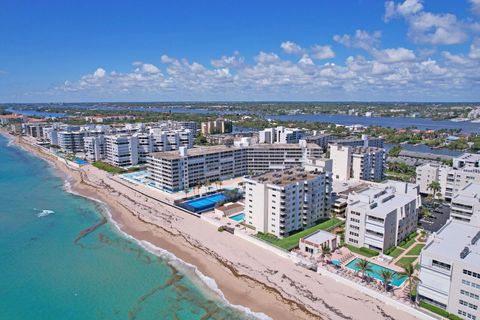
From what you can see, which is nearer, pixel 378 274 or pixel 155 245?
pixel 378 274

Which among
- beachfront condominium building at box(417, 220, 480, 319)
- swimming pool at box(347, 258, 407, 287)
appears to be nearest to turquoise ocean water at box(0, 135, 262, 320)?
swimming pool at box(347, 258, 407, 287)

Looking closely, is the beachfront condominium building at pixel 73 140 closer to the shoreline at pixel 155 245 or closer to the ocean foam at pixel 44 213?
the shoreline at pixel 155 245

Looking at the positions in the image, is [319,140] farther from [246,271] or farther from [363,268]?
[363,268]

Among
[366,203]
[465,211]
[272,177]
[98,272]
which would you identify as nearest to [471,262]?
[366,203]

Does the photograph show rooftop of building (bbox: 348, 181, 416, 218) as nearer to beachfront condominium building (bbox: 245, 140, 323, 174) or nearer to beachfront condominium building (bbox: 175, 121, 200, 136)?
beachfront condominium building (bbox: 245, 140, 323, 174)

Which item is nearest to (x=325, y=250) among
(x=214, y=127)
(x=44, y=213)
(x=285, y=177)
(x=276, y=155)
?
(x=285, y=177)

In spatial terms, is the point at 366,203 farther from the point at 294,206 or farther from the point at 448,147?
the point at 448,147

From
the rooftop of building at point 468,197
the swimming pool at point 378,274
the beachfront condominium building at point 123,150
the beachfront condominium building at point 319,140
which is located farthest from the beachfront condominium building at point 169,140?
the rooftop of building at point 468,197
